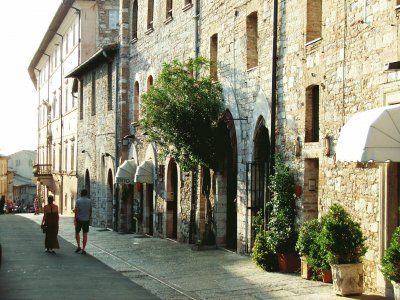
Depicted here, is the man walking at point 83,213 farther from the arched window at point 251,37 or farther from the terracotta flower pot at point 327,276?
the terracotta flower pot at point 327,276

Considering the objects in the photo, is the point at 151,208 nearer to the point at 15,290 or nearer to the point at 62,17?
the point at 15,290

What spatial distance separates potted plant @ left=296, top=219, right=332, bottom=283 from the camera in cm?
1273

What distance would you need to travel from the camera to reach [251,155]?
17.1 metres

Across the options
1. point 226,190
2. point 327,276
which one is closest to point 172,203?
point 226,190

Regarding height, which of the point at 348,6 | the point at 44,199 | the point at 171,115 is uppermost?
the point at 348,6

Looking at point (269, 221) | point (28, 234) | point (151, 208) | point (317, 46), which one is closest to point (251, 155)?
point (269, 221)

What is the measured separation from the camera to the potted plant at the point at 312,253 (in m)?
12.7

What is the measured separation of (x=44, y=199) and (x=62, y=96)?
12670mm

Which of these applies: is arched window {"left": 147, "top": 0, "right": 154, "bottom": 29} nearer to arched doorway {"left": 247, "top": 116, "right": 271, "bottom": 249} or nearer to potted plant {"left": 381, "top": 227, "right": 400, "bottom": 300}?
arched doorway {"left": 247, "top": 116, "right": 271, "bottom": 249}

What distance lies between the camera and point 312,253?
1288 centimetres

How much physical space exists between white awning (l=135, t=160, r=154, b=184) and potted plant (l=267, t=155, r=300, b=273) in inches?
397

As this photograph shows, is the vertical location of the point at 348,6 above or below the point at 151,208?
above

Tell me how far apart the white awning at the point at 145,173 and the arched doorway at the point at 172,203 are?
143 cm

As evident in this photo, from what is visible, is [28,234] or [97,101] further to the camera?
[97,101]
